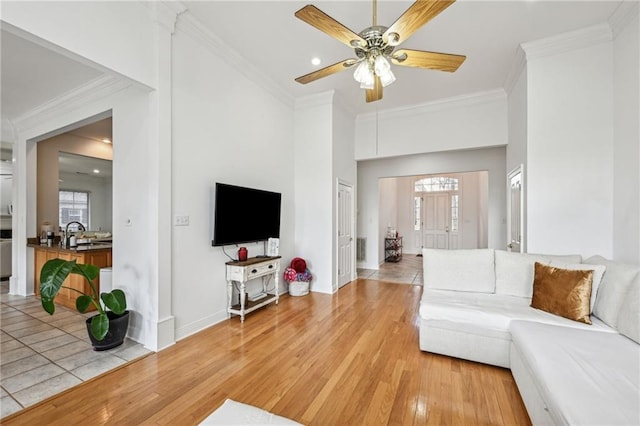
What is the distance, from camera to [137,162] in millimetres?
2756

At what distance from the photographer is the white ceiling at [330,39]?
2.68 metres

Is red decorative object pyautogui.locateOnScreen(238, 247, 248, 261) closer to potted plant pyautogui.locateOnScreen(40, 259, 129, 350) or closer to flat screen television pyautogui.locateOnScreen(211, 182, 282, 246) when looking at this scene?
flat screen television pyautogui.locateOnScreen(211, 182, 282, 246)

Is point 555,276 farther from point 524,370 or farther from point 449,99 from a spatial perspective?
point 449,99

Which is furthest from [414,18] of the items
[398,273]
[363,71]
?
[398,273]

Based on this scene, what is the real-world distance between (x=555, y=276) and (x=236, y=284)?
3.42m

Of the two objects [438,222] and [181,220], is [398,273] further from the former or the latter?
[181,220]

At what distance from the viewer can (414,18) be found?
180 cm

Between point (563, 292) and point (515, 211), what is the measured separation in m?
2.08

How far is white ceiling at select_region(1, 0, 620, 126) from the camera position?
2682 millimetres

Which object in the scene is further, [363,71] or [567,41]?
[567,41]

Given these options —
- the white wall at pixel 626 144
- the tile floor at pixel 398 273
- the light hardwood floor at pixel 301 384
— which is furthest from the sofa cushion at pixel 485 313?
the tile floor at pixel 398 273

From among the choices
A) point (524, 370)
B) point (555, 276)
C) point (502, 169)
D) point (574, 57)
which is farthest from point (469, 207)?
point (524, 370)

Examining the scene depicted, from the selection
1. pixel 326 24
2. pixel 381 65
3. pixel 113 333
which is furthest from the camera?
pixel 113 333

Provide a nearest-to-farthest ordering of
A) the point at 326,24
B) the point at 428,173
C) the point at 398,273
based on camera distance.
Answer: the point at 326,24 < the point at 428,173 < the point at 398,273
